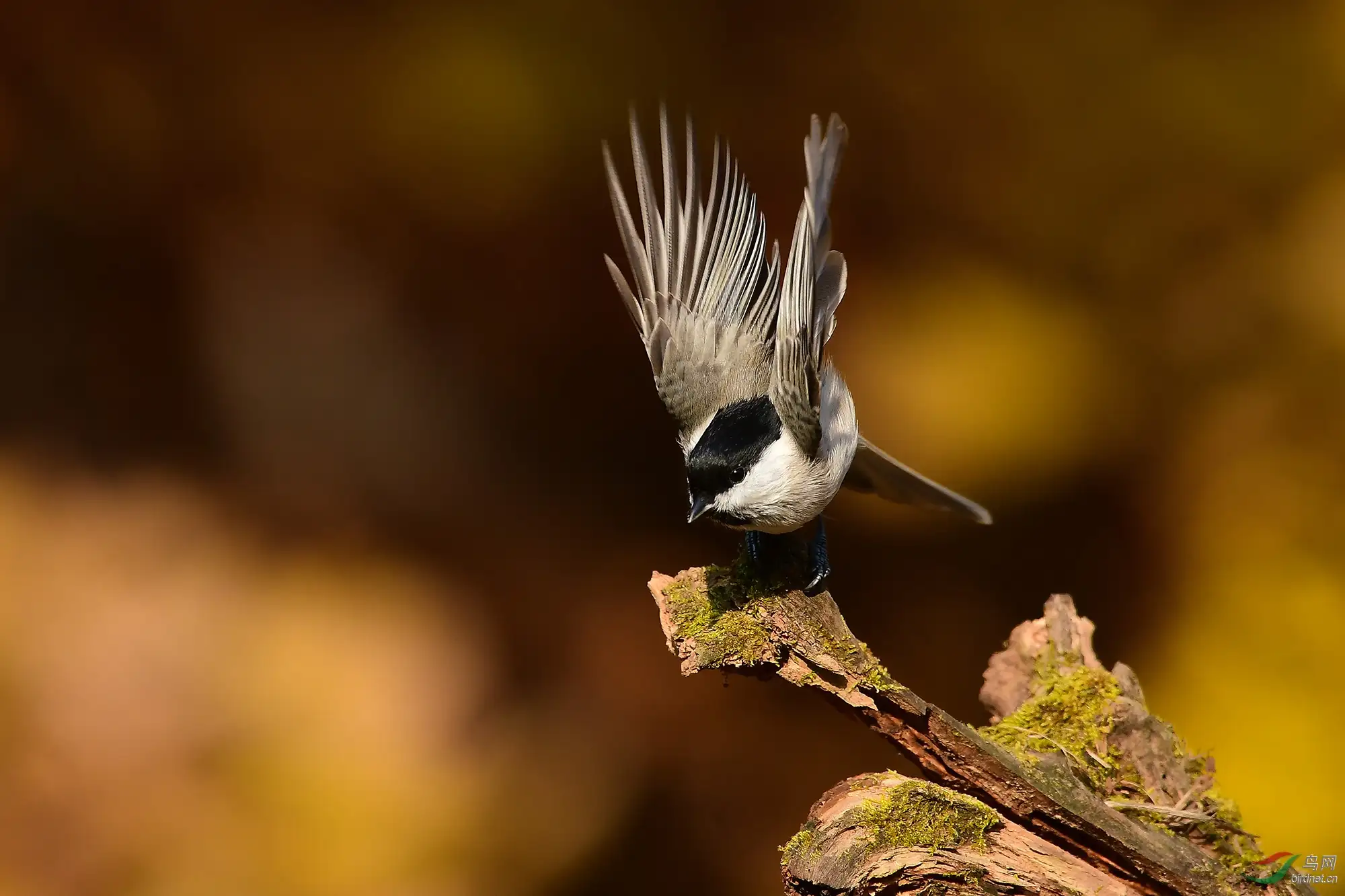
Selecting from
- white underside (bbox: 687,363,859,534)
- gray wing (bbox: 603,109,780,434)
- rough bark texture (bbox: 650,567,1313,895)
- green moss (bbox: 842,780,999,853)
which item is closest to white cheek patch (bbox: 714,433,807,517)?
white underside (bbox: 687,363,859,534)

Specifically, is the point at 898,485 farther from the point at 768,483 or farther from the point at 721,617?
the point at 721,617

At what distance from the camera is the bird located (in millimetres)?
1493

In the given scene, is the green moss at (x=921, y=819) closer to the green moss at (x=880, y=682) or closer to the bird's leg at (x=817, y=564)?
the green moss at (x=880, y=682)

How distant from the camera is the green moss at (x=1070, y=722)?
1.51 meters

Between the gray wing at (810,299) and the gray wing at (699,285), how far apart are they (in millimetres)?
216

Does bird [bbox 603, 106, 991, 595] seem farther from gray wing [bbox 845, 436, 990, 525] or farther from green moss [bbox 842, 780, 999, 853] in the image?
green moss [bbox 842, 780, 999, 853]

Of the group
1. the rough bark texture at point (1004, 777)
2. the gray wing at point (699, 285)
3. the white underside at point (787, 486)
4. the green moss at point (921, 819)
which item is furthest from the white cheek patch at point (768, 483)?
the green moss at point (921, 819)

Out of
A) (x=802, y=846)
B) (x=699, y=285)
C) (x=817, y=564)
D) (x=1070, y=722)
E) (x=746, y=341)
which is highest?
(x=699, y=285)

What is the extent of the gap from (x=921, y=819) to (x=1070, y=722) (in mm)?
441

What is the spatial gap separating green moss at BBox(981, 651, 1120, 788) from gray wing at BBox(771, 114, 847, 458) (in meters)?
0.52

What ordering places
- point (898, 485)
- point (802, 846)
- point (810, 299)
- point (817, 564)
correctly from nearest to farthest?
point (802, 846) → point (810, 299) → point (817, 564) → point (898, 485)

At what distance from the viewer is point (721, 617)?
4.57 feet

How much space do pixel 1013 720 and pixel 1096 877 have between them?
0.31 meters

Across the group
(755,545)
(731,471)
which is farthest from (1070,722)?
(731,471)
